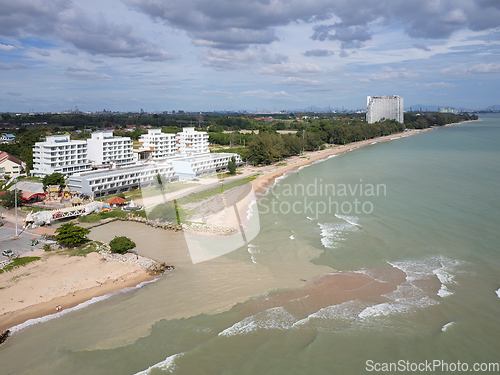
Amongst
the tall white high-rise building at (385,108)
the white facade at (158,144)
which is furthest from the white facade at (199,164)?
the tall white high-rise building at (385,108)

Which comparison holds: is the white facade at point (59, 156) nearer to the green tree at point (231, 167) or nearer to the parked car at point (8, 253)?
the green tree at point (231, 167)

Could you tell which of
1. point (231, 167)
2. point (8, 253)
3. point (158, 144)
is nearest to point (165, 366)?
point (8, 253)

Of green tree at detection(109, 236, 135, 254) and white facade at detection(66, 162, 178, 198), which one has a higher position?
white facade at detection(66, 162, 178, 198)

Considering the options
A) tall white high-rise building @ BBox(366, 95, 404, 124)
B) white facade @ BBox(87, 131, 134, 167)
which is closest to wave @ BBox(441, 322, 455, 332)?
white facade @ BBox(87, 131, 134, 167)

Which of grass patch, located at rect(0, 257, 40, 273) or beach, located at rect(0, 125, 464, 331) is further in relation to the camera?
grass patch, located at rect(0, 257, 40, 273)

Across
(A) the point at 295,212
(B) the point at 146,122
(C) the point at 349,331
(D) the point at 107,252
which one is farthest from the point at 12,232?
(B) the point at 146,122

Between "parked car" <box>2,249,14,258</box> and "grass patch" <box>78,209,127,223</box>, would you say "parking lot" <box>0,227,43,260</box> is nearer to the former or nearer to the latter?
"parked car" <box>2,249,14,258</box>

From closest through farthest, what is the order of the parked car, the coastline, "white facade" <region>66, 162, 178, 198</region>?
the coastline < the parked car < "white facade" <region>66, 162, 178, 198</region>
